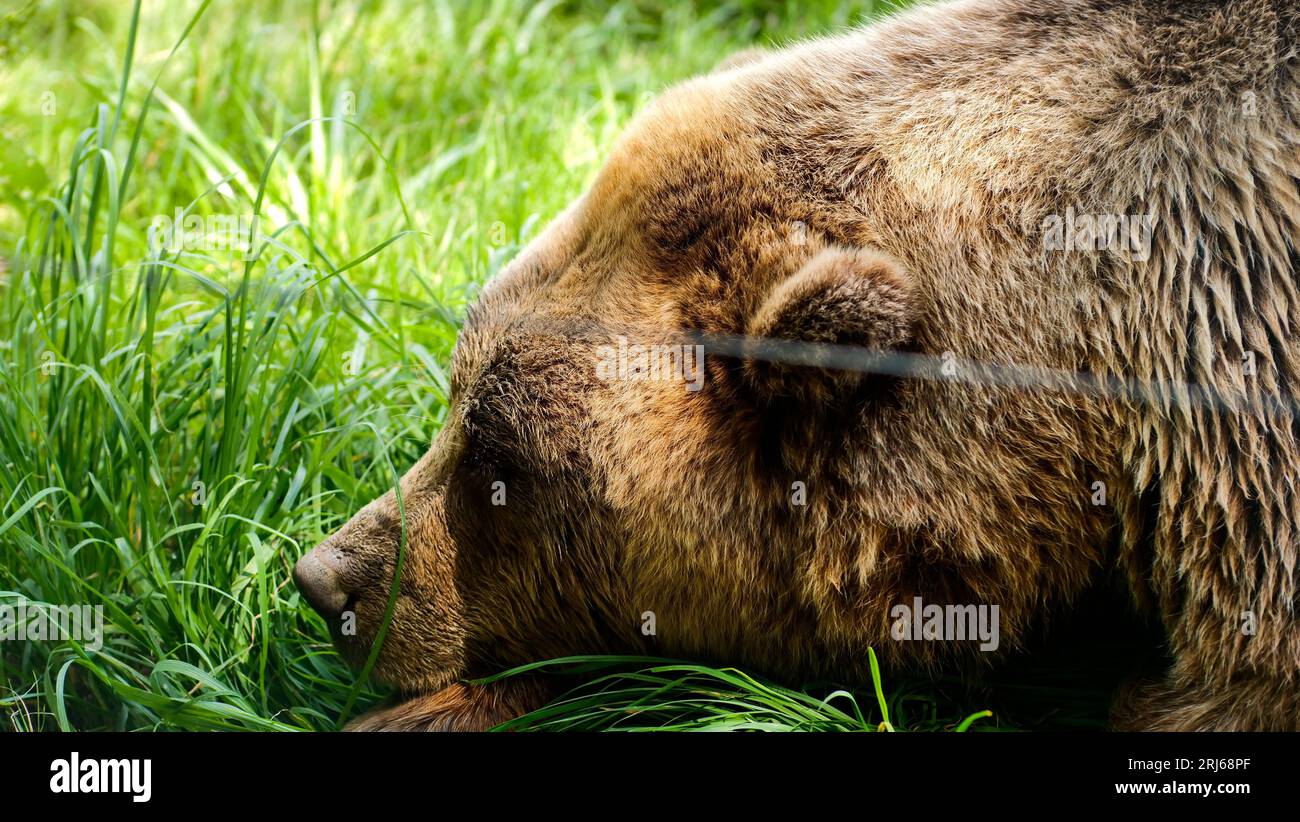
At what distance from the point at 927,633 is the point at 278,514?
86.7 inches

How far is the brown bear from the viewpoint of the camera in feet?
9.42

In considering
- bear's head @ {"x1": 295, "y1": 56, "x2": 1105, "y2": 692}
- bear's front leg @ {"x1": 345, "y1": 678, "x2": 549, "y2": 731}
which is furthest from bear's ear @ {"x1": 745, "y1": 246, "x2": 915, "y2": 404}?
bear's front leg @ {"x1": 345, "y1": 678, "x2": 549, "y2": 731}

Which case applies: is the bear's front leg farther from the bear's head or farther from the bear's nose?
the bear's nose

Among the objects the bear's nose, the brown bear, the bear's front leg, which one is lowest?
the bear's front leg

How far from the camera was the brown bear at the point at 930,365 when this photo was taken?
287 cm

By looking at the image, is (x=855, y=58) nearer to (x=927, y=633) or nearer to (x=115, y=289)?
(x=927, y=633)

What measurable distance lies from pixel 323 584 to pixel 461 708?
0.55m

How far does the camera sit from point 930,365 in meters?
3.00

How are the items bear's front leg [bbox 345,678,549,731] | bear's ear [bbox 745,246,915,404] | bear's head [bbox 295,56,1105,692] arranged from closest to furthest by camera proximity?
bear's ear [bbox 745,246,915,404] → bear's head [bbox 295,56,1105,692] → bear's front leg [bbox 345,678,549,731]

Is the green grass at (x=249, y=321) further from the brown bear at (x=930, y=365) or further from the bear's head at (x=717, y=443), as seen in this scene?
the brown bear at (x=930, y=365)

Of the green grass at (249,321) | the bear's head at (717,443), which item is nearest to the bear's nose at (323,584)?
the bear's head at (717,443)

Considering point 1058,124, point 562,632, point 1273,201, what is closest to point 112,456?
point 562,632

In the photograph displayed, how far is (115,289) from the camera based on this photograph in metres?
4.84

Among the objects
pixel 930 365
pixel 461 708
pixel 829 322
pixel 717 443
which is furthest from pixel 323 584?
pixel 930 365
